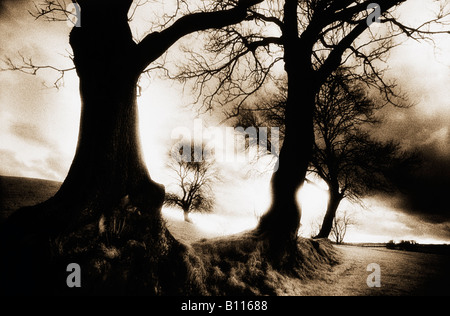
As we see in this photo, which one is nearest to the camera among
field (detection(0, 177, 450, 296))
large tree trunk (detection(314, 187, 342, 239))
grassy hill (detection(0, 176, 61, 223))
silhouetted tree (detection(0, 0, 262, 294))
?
silhouetted tree (detection(0, 0, 262, 294))

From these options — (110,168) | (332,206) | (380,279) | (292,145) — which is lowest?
(380,279)

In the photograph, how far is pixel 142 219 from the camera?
3.35 m

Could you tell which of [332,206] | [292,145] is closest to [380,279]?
[292,145]

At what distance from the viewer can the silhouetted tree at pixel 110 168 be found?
2.89m

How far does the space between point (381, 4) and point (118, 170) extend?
6.16m

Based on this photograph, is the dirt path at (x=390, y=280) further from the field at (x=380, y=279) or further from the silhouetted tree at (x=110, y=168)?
the silhouetted tree at (x=110, y=168)

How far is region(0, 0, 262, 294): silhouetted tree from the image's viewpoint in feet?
9.48

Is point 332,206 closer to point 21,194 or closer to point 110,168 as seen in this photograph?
point 110,168

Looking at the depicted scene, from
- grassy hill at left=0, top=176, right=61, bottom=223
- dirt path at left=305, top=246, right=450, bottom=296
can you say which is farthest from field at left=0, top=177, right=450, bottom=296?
grassy hill at left=0, top=176, right=61, bottom=223

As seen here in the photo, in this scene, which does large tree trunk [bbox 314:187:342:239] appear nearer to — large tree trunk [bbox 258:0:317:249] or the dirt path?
the dirt path

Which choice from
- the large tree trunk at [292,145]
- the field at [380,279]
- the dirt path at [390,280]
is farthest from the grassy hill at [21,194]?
the dirt path at [390,280]

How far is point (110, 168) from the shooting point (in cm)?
328
